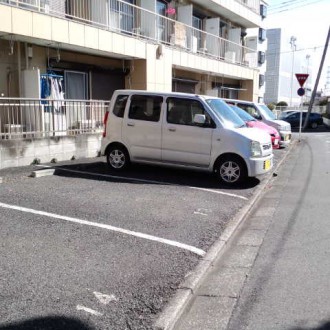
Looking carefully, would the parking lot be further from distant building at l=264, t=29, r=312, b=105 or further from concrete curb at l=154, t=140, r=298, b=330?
distant building at l=264, t=29, r=312, b=105

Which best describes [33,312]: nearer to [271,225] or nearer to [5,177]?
[271,225]

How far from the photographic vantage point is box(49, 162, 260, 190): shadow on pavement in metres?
8.80

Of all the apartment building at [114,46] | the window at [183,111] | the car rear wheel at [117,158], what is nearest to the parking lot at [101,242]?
the car rear wheel at [117,158]

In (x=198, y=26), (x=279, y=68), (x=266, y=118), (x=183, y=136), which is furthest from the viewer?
(x=279, y=68)

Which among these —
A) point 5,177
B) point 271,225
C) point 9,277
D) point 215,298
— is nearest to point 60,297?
point 9,277

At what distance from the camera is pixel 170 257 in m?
4.68

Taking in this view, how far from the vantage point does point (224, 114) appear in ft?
29.6

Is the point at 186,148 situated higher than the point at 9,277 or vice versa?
the point at 186,148

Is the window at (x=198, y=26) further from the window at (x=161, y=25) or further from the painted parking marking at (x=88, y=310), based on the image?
the painted parking marking at (x=88, y=310)

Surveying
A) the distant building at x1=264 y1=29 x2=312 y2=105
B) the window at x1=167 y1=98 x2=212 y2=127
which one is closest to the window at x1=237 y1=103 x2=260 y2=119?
the window at x1=167 y1=98 x2=212 y2=127

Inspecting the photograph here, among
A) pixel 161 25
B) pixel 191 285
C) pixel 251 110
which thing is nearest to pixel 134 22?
pixel 161 25

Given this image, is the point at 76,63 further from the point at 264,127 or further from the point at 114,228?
the point at 114,228

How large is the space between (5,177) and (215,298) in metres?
5.77

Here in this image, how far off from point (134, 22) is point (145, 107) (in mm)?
8197
